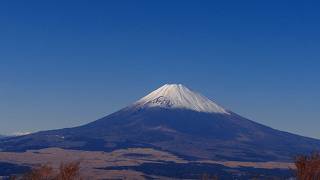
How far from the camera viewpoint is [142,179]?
17788 centimetres

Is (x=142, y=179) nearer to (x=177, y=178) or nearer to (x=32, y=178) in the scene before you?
(x=177, y=178)

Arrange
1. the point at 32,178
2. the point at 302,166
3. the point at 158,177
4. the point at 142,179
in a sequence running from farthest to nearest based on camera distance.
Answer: the point at 158,177 → the point at 142,179 → the point at 32,178 → the point at 302,166

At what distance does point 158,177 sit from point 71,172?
482 ft

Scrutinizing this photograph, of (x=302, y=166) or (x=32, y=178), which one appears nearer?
(x=302, y=166)

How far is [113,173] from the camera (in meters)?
188

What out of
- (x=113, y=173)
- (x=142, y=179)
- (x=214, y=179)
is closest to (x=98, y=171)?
(x=113, y=173)

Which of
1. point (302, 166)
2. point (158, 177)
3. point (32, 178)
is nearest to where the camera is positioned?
point (302, 166)

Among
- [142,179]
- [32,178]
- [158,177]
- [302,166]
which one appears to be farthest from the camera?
[158,177]

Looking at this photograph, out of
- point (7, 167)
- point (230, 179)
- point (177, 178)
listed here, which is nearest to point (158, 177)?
point (177, 178)

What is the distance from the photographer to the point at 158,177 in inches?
7520

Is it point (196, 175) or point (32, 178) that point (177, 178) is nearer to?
point (196, 175)

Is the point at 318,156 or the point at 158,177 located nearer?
the point at 318,156

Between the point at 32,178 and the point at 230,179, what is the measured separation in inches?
5564

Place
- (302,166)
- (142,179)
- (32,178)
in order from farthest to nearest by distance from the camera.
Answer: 1. (142,179)
2. (32,178)
3. (302,166)
